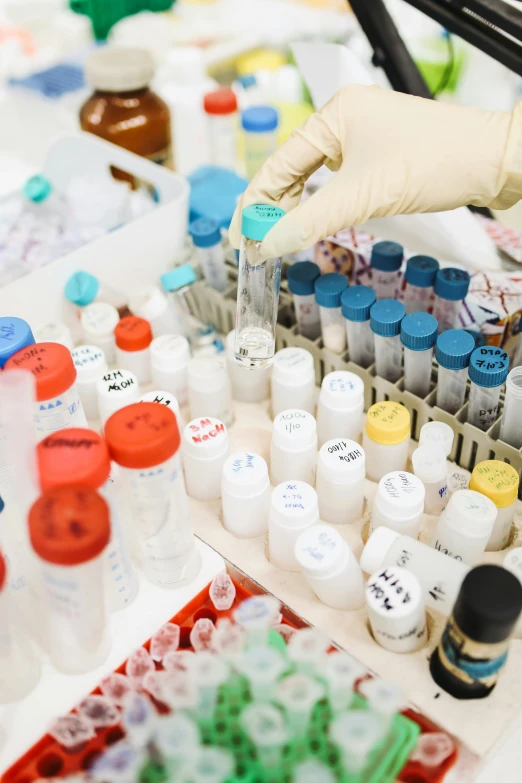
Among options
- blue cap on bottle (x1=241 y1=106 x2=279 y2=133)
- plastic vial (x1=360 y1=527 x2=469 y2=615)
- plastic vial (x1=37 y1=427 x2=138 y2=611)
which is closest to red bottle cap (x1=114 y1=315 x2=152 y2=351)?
plastic vial (x1=37 y1=427 x2=138 y2=611)

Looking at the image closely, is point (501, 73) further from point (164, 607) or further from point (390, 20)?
point (164, 607)

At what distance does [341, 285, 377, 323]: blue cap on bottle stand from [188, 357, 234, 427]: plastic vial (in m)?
0.18

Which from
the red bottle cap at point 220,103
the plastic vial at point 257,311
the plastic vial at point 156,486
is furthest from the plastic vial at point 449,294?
the red bottle cap at point 220,103

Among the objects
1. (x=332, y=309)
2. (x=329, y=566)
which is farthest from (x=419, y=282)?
(x=329, y=566)

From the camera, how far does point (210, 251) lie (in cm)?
104

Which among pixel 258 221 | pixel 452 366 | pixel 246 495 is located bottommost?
pixel 246 495

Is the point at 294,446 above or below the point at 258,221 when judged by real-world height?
below

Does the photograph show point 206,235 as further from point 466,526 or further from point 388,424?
point 466,526

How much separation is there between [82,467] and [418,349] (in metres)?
0.45

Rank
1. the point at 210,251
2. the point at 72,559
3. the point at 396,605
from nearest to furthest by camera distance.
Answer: the point at 72,559, the point at 396,605, the point at 210,251

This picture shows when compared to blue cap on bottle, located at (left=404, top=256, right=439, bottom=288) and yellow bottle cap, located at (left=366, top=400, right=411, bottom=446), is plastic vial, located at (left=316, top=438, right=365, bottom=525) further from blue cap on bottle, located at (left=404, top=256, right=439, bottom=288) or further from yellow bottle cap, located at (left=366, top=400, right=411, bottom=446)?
blue cap on bottle, located at (left=404, top=256, right=439, bottom=288)

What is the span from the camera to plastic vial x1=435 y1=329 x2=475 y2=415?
0.80 metres

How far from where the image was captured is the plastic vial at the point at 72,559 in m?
0.51

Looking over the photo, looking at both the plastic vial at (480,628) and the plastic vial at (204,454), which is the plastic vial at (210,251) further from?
the plastic vial at (480,628)
